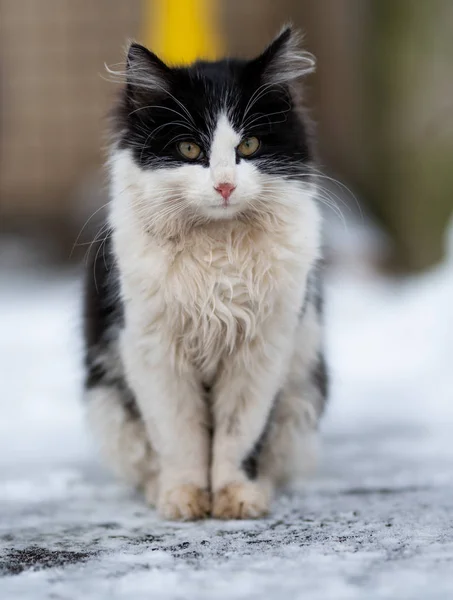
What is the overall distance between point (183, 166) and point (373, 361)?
6.81 ft

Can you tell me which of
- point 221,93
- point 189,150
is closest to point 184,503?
point 189,150

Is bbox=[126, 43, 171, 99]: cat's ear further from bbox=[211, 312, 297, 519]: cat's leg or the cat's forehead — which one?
bbox=[211, 312, 297, 519]: cat's leg

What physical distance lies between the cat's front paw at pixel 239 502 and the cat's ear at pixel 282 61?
3.31 ft

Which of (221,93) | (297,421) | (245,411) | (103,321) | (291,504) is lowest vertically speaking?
(291,504)

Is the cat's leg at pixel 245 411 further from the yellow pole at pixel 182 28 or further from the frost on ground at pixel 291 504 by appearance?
the yellow pole at pixel 182 28

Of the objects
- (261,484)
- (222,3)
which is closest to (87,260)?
(261,484)

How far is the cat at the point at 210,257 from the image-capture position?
6.66 ft

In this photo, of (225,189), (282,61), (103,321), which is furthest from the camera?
(103,321)

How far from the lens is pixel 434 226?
16.1ft

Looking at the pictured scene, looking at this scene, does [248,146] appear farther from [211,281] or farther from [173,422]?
[173,422]

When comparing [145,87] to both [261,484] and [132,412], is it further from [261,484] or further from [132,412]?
[261,484]

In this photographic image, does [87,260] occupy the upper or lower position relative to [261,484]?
upper

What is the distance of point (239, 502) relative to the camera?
6.95 feet

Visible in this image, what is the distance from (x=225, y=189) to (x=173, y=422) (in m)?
0.61
